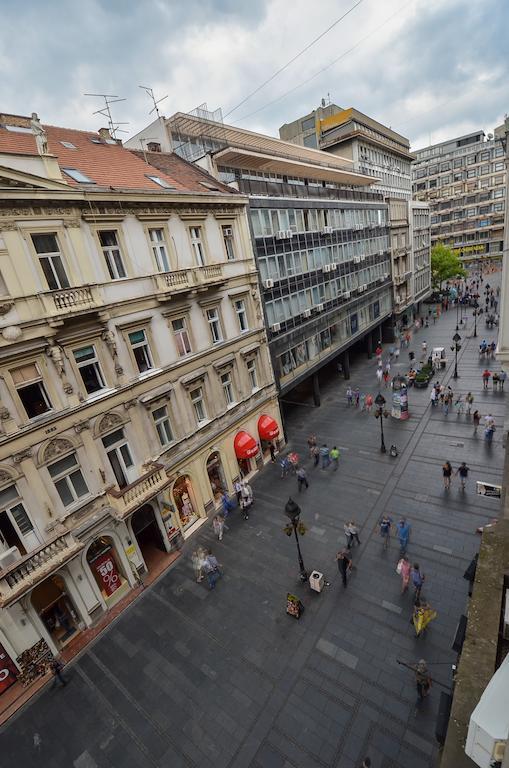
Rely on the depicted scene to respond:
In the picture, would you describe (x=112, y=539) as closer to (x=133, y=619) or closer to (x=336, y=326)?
(x=133, y=619)

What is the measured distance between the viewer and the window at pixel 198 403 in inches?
732

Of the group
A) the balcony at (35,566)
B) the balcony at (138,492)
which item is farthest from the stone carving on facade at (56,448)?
the balcony at (35,566)

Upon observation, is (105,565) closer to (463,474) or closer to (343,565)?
(343,565)

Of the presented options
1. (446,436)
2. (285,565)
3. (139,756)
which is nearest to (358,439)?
(446,436)

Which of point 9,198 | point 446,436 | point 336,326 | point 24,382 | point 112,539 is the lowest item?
point 446,436

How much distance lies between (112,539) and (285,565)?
7631mm

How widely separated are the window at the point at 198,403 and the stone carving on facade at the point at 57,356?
6.57 meters

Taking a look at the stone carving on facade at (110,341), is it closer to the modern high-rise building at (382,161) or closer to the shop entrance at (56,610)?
the shop entrance at (56,610)

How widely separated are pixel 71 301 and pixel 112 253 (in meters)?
3.07

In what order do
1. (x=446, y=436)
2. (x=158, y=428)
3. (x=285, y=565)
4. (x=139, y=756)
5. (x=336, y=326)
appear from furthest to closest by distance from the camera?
(x=336, y=326), (x=446, y=436), (x=158, y=428), (x=285, y=565), (x=139, y=756)

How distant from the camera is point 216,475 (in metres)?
20.8

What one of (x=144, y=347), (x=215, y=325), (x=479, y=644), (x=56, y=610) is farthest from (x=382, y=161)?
(x=56, y=610)

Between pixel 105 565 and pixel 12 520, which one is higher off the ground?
pixel 12 520

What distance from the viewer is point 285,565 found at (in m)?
15.8
